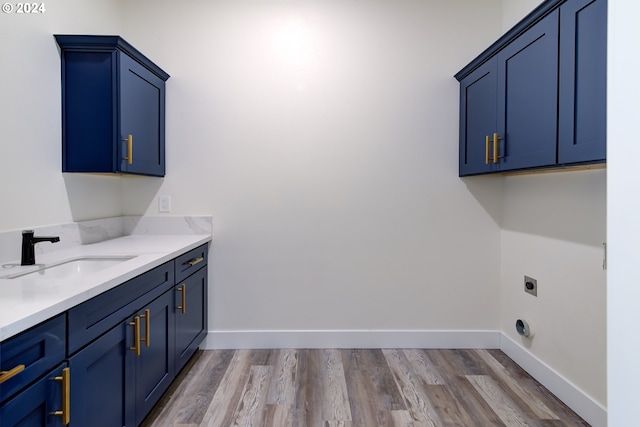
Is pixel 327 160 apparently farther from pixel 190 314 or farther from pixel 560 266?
pixel 560 266

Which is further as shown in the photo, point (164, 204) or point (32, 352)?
point (164, 204)

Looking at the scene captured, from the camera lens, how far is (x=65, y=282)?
1364 mm

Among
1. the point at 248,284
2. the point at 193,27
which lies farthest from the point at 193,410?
the point at 193,27

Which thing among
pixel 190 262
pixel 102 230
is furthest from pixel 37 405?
pixel 102 230

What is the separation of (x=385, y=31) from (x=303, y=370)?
2486mm

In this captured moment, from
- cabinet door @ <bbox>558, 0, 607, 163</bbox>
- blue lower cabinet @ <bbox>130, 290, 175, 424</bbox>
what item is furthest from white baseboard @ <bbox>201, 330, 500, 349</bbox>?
cabinet door @ <bbox>558, 0, 607, 163</bbox>

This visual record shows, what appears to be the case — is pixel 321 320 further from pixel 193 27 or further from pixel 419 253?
pixel 193 27

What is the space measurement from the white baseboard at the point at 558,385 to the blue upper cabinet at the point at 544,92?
3.98 ft

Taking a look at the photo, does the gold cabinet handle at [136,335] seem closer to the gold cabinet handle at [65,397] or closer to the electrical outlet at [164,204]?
the gold cabinet handle at [65,397]

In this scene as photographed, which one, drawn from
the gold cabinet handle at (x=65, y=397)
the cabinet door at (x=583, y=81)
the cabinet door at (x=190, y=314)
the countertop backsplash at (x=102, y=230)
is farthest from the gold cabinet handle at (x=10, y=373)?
the cabinet door at (x=583, y=81)

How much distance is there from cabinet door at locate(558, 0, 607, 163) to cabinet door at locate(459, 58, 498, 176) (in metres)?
0.61

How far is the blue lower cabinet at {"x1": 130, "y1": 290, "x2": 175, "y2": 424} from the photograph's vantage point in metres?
1.70

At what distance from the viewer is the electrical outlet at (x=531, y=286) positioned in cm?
242

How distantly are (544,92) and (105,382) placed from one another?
229 cm
